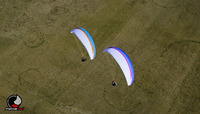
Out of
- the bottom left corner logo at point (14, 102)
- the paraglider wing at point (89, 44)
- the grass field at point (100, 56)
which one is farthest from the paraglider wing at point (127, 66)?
the bottom left corner logo at point (14, 102)

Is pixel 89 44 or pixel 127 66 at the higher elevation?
pixel 89 44

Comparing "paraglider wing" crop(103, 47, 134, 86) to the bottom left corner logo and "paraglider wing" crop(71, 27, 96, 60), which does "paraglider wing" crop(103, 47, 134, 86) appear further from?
the bottom left corner logo

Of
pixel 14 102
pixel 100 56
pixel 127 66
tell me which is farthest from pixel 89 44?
pixel 14 102

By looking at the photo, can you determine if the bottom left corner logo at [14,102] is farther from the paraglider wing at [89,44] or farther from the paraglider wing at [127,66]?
the paraglider wing at [127,66]

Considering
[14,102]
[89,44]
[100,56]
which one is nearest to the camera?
[89,44]

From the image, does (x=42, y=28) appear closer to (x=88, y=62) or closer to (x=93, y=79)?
(x=88, y=62)

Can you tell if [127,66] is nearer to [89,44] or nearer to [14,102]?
[89,44]

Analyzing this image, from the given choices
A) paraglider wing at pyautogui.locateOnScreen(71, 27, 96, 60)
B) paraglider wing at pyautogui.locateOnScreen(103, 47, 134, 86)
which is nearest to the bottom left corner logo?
paraglider wing at pyautogui.locateOnScreen(71, 27, 96, 60)
